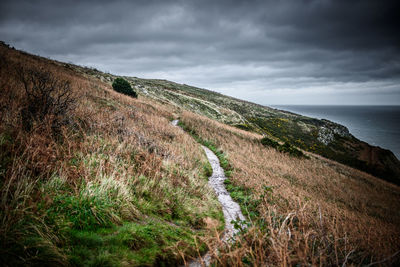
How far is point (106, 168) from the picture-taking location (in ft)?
13.9

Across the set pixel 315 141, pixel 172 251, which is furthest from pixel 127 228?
pixel 315 141

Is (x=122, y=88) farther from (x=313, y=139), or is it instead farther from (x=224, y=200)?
(x=313, y=139)

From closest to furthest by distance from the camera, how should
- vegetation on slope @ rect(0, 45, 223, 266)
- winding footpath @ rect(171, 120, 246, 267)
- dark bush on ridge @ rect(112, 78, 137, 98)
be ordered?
vegetation on slope @ rect(0, 45, 223, 266) → winding footpath @ rect(171, 120, 246, 267) → dark bush on ridge @ rect(112, 78, 137, 98)

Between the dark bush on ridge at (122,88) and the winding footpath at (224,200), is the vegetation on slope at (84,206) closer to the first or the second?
the winding footpath at (224,200)

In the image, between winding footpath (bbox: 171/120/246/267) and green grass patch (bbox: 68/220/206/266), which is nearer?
green grass patch (bbox: 68/220/206/266)

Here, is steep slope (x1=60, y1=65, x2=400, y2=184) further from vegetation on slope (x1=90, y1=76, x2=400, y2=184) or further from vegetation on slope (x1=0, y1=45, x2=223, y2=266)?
vegetation on slope (x1=0, y1=45, x2=223, y2=266)

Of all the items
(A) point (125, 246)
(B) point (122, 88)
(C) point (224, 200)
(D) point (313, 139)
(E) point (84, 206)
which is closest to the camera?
(A) point (125, 246)

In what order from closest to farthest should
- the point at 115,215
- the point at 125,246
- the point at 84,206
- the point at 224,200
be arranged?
the point at 125,246
the point at 84,206
the point at 115,215
the point at 224,200

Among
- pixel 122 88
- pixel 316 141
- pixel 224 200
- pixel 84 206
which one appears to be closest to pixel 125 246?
pixel 84 206

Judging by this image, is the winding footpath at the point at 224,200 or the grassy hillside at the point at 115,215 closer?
the grassy hillside at the point at 115,215

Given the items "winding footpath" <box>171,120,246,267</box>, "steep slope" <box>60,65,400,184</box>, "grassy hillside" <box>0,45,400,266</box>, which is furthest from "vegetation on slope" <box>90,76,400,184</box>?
"grassy hillside" <box>0,45,400,266</box>

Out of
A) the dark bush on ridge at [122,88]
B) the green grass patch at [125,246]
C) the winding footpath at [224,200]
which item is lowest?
the winding footpath at [224,200]

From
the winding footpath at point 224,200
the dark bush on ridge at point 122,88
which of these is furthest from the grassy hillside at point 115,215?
the dark bush on ridge at point 122,88

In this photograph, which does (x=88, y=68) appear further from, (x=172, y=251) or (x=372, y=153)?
(x=372, y=153)
